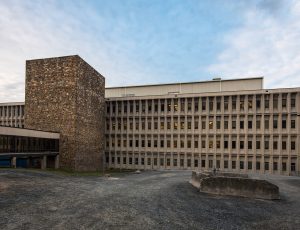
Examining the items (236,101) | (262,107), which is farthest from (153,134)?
(262,107)

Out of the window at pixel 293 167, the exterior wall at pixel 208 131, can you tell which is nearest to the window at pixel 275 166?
the exterior wall at pixel 208 131

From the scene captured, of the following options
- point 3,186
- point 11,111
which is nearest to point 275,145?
point 3,186

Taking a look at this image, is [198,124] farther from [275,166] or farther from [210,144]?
[275,166]

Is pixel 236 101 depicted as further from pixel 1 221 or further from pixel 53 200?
pixel 1 221

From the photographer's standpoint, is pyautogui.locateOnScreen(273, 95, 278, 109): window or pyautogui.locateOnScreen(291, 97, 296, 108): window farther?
pyautogui.locateOnScreen(273, 95, 278, 109): window

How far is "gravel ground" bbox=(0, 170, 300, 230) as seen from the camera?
1241cm

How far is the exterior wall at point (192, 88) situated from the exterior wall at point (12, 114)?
24.8 meters

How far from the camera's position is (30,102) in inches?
1617

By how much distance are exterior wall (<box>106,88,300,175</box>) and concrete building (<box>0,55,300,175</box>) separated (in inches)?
6.4

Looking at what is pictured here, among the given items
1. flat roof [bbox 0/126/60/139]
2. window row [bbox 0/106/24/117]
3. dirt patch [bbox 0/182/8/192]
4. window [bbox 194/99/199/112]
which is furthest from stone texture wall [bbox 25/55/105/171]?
window row [bbox 0/106/24/117]

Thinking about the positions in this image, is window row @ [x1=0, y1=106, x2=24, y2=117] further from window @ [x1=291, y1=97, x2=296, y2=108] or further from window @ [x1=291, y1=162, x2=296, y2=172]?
window @ [x1=291, y1=162, x2=296, y2=172]

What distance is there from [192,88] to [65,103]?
94.2 ft

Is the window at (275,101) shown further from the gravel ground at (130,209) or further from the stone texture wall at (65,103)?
the stone texture wall at (65,103)

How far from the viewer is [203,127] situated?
4838cm
